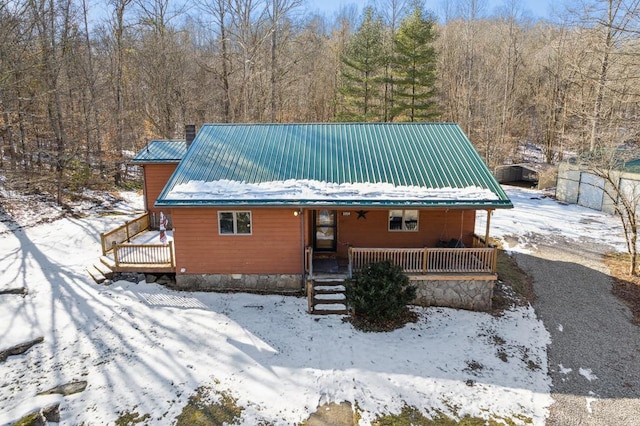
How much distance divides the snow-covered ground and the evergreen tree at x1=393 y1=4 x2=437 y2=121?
21.1 m

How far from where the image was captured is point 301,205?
11344mm

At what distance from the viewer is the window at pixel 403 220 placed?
13180mm

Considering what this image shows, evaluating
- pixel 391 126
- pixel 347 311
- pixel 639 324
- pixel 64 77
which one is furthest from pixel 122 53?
pixel 639 324

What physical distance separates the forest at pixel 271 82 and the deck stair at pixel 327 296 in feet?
53.2

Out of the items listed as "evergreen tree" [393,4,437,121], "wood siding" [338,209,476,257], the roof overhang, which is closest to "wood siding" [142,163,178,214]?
the roof overhang

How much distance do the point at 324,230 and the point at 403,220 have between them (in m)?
2.80

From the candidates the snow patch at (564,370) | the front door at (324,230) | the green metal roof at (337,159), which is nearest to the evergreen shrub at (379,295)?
the green metal roof at (337,159)

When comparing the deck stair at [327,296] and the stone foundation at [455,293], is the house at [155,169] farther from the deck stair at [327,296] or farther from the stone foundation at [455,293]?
the stone foundation at [455,293]

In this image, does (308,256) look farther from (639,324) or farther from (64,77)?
(64,77)

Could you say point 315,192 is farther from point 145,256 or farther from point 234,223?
point 145,256

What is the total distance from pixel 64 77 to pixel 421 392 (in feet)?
104

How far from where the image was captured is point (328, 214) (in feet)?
44.1

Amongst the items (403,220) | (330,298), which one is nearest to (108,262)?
(330,298)

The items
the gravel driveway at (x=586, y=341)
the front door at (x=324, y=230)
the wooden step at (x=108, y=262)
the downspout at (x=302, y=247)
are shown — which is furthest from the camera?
the front door at (x=324, y=230)
